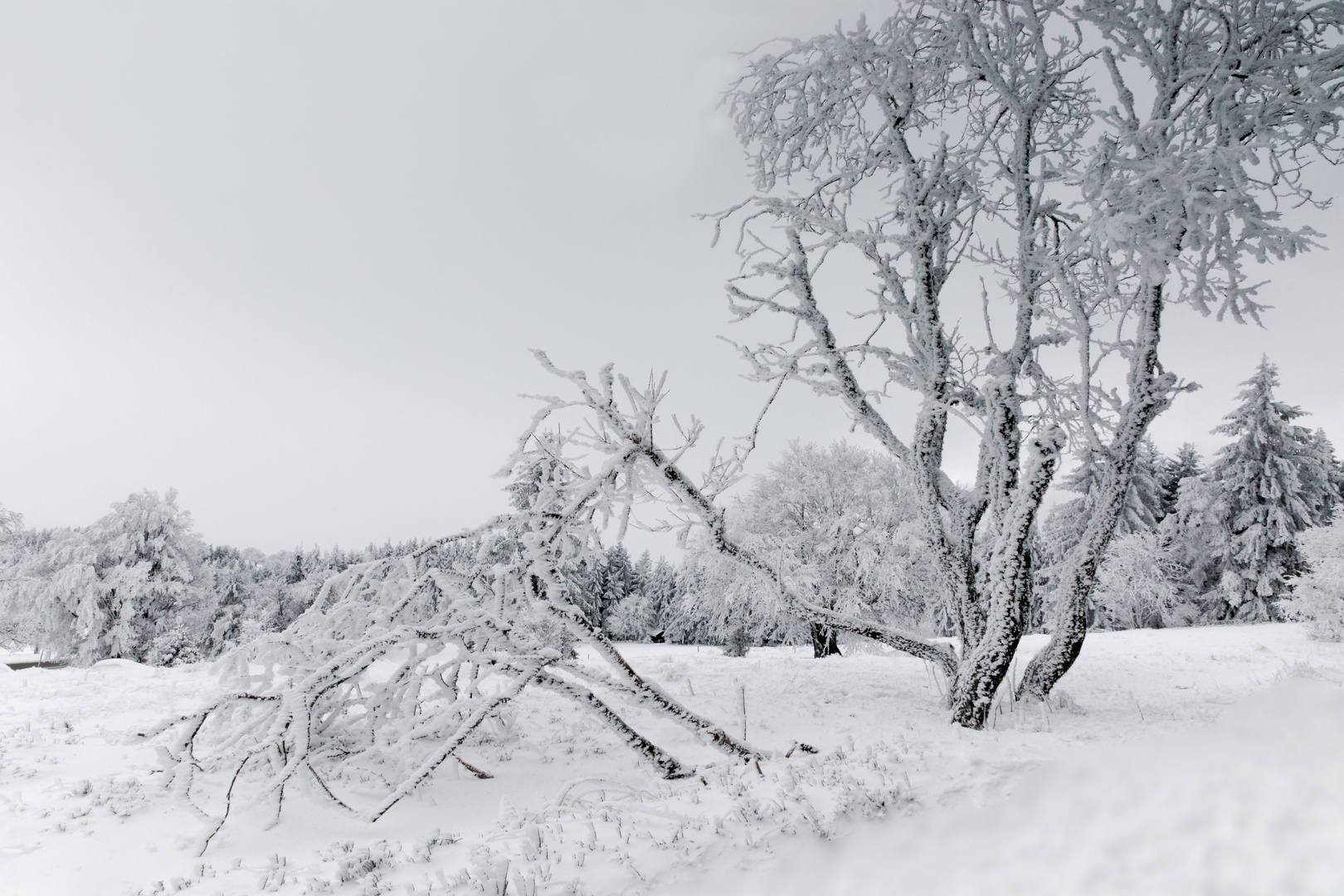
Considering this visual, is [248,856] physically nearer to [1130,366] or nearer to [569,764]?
[569,764]

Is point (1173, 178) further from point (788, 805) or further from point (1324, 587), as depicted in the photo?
point (1324, 587)

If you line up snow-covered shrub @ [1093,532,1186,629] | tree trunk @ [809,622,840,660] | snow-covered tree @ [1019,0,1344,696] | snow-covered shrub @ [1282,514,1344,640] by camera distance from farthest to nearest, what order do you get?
1. snow-covered shrub @ [1093,532,1186,629]
2. tree trunk @ [809,622,840,660]
3. snow-covered shrub @ [1282,514,1344,640]
4. snow-covered tree @ [1019,0,1344,696]

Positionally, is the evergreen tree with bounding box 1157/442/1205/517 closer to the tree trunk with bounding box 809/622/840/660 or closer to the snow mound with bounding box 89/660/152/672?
the tree trunk with bounding box 809/622/840/660

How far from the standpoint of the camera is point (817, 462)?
20.3m

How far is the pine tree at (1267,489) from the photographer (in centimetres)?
2267

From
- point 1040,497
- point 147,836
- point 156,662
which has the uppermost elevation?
point 1040,497

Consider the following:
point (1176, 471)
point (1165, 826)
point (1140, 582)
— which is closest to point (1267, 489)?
point (1140, 582)

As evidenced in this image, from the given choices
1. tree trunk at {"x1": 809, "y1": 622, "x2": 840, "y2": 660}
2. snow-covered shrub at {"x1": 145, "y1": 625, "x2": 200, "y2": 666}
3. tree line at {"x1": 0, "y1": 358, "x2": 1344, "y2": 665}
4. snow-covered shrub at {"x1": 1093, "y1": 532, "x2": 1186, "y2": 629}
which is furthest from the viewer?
snow-covered shrub at {"x1": 145, "y1": 625, "x2": 200, "y2": 666}

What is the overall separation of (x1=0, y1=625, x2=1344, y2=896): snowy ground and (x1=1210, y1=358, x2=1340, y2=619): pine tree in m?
17.2

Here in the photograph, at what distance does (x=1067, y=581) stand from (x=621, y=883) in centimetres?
629

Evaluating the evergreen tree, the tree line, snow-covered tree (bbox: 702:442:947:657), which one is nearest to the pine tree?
the tree line

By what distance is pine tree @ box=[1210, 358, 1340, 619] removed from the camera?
22.7 metres

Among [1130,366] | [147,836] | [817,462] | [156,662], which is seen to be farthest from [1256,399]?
[156,662]

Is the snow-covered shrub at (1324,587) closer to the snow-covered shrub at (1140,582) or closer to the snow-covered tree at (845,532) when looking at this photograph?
the snow-covered shrub at (1140,582)
